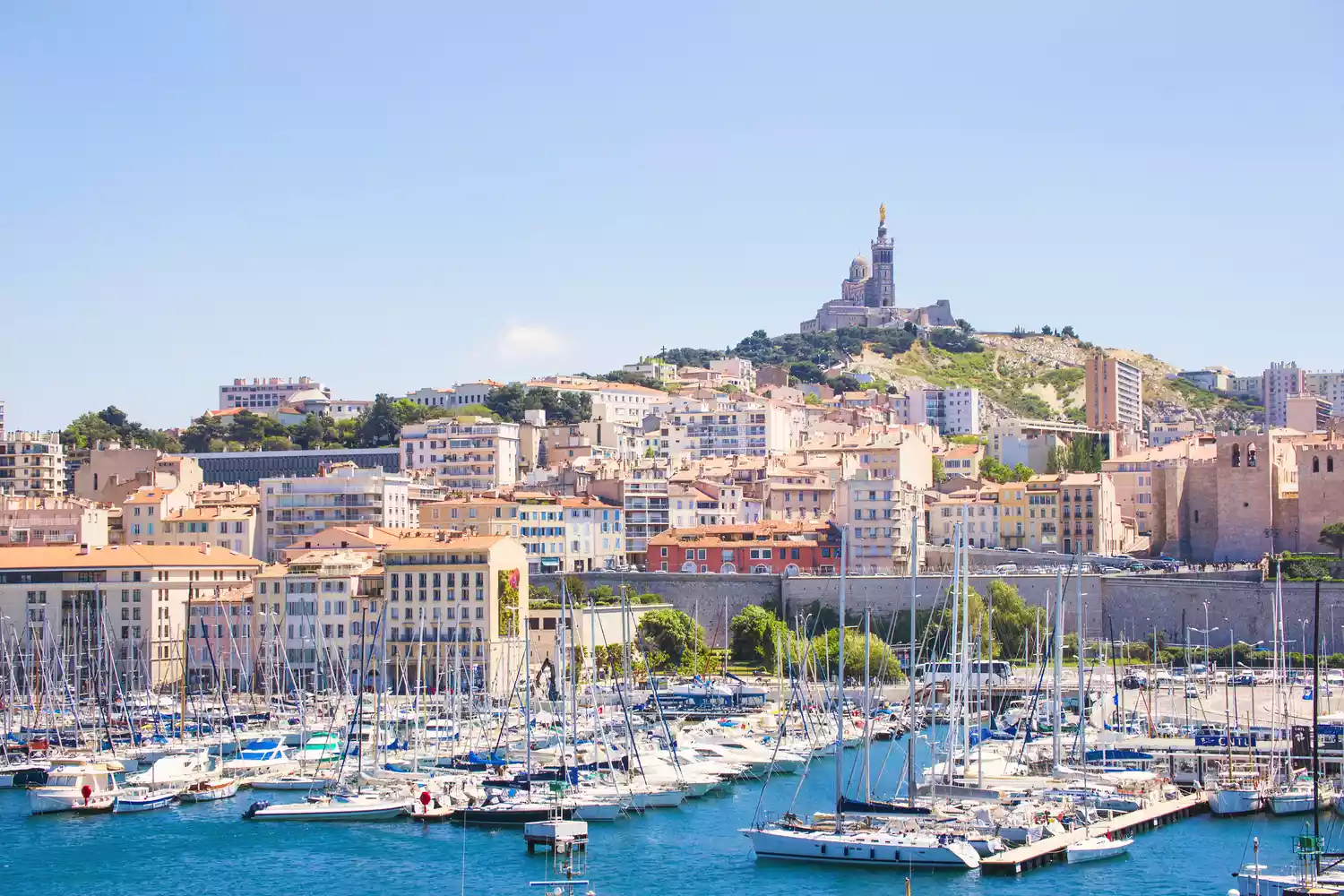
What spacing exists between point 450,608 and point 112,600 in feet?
35.0

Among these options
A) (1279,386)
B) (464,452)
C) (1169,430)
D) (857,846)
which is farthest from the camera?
(1279,386)

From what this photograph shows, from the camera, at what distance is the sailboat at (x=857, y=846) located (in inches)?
1416

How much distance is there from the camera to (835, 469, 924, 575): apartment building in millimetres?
72062

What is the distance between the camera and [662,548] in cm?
7375

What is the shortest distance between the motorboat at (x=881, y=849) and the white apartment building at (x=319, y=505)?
42560 millimetres

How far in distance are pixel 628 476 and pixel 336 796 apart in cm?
4088

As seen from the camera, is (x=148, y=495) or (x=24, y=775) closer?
(x=24, y=775)

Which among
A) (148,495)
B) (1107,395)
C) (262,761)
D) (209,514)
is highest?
(1107,395)

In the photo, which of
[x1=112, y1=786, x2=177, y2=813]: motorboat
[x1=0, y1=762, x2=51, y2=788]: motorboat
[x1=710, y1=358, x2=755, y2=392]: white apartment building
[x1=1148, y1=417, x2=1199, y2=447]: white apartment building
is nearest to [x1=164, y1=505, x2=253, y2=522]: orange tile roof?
[x1=0, y1=762, x2=51, y2=788]: motorboat

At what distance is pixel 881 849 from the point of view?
36.1 meters

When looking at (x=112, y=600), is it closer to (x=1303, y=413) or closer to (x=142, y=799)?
(x=142, y=799)

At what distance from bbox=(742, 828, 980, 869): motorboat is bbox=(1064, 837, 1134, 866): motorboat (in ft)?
6.59

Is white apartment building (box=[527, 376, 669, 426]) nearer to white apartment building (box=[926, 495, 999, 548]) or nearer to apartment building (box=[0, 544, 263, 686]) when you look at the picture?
white apartment building (box=[926, 495, 999, 548])

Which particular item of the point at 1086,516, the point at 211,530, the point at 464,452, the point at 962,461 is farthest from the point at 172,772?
the point at 962,461
